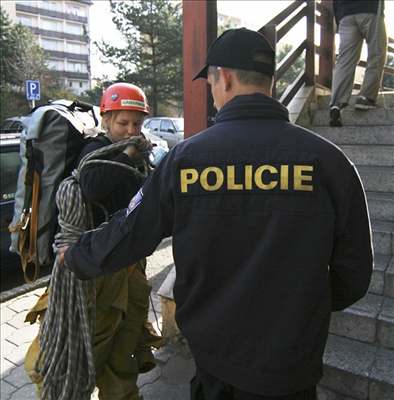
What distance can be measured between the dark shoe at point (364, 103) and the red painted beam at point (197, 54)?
1.51m

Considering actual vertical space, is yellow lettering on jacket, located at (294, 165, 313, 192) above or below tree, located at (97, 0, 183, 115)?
below

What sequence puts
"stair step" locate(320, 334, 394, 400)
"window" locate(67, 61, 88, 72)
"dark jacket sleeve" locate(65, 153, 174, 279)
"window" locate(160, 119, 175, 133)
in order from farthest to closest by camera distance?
"window" locate(67, 61, 88, 72) → "window" locate(160, 119, 175, 133) → "stair step" locate(320, 334, 394, 400) → "dark jacket sleeve" locate(65, 153, 174, 279)

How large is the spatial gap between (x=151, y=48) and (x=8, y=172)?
90.6ft

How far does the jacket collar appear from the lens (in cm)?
139

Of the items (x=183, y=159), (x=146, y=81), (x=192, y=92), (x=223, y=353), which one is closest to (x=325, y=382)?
(x=223, y=353)

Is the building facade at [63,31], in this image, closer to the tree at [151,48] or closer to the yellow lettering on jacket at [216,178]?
the tree at [151,48]

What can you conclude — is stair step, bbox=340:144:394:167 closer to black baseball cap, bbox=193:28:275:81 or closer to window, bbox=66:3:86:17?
black baseball cap, bbox=193:28:275:81

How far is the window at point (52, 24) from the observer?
233 ft

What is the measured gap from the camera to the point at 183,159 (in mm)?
1391

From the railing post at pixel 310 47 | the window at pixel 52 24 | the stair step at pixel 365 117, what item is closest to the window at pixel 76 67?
the window at pixel 52 24

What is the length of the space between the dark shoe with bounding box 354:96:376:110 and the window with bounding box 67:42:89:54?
76983mm

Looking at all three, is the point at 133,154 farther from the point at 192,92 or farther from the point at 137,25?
the point at 137,25

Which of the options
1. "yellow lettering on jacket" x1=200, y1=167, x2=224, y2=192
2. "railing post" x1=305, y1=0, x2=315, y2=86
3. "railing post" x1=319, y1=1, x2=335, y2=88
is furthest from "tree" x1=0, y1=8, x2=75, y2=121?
"yellow lettering on jacket" x1=200, y1=167, x2=224, y2=192

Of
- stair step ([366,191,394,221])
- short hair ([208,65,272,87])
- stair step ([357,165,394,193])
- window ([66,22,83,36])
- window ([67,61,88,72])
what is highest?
window ([66,22,83,36])
